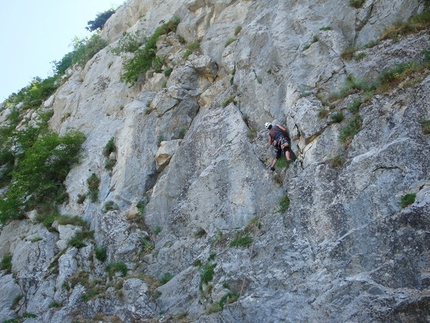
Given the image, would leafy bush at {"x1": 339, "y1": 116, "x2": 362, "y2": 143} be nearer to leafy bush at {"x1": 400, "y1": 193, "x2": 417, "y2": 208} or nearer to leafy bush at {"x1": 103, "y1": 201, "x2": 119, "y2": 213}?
leafy bush at {"x1": 400, "y1": 193, "x2": 417, "y2": 208}

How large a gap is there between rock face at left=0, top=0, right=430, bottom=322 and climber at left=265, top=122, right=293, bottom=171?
435mm

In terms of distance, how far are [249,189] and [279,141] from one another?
1.75 metres

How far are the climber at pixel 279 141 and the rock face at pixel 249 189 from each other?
44 centimetres

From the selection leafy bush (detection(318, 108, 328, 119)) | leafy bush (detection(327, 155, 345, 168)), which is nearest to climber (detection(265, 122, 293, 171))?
leafy bush (detection(318, 108, 328, 119))

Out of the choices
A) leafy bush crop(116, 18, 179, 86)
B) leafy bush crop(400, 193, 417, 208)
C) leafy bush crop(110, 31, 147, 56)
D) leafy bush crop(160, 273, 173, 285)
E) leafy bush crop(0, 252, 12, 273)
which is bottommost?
leafy bush crop(160, 273, 173, 285)

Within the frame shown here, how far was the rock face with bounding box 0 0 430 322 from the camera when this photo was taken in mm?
10086

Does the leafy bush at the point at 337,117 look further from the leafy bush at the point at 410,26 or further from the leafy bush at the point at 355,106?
the leafy bush at the point at 410,26

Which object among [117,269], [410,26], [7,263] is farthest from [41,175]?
[410,26]

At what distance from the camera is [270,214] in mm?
12789

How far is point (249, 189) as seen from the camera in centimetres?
1416

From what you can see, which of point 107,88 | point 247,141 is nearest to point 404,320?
point 247,141

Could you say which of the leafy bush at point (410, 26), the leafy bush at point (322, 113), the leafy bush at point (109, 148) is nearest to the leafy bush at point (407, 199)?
the leafy bush at point (322, 113)

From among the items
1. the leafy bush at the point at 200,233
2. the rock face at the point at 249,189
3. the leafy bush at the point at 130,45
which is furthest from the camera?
the leafy bush at the point at 130,45

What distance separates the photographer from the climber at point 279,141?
45.6 ft
